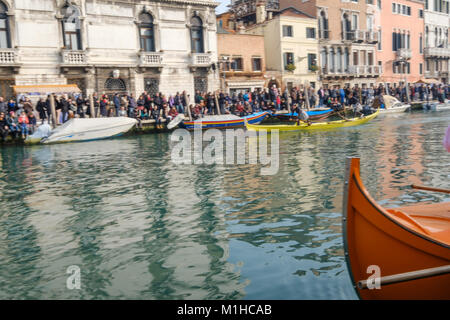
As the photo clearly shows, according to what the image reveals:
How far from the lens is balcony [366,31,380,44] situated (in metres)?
46.0

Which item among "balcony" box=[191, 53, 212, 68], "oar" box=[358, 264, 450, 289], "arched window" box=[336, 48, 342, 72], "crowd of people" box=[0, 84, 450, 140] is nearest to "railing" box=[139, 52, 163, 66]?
"crowd of people" box=[0, 84, 450, 140]

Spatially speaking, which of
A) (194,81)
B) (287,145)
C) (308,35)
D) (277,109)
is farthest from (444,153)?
(308,35)

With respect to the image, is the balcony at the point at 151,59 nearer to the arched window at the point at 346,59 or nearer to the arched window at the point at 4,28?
the arched window at the point at 4,28

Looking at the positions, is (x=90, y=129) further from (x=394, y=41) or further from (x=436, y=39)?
(x=436, y=39)

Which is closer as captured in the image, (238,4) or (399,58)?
(238,4)

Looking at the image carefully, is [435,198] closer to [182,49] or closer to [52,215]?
[52,215]

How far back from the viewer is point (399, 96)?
40.9m

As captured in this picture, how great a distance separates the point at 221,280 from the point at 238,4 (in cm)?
3998

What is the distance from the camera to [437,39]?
55.1 meters

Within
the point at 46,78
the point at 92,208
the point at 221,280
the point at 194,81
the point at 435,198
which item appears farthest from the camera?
the point at 194,81

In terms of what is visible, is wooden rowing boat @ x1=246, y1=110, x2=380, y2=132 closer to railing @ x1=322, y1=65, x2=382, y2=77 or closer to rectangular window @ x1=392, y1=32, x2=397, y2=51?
railing @ x1=322, y1=65, x2=382, y2=77

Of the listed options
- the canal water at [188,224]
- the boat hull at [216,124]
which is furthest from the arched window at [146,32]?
the canal water at [188,224]

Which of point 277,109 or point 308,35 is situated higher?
point 308,35

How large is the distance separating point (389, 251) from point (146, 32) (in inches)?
1088
